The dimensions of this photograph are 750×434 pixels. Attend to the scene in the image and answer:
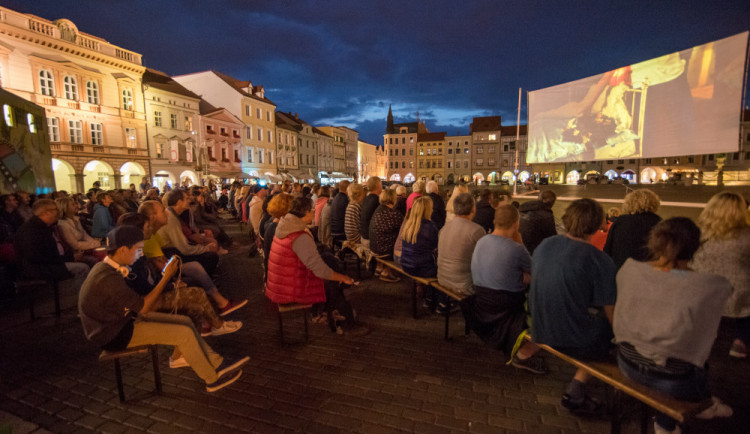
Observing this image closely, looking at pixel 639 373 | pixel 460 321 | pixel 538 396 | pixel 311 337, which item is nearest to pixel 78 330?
pixel 311 337

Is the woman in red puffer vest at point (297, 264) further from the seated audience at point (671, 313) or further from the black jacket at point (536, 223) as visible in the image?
the black jacket at point (536, 223)

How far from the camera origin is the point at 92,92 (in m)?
26.1

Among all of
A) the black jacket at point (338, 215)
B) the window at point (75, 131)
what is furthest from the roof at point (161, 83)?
the black jacket at point (338, 215)

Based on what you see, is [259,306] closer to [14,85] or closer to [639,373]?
[639,373]

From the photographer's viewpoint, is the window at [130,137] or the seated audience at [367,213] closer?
the seated audience at [367,213]

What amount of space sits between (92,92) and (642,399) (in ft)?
115

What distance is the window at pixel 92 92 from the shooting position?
2586cm

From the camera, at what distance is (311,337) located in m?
4.49

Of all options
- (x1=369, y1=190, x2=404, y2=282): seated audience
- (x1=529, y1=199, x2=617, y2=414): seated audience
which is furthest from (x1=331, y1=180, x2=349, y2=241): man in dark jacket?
(x1=529, y1=199, x2=617, y2=414): seated audience

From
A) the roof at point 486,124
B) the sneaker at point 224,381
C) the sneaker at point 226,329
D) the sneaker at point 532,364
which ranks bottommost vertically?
the sneaker at point 532,364

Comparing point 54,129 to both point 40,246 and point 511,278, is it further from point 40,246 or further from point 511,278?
point 511,278

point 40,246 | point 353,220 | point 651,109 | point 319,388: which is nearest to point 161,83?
point 40,246

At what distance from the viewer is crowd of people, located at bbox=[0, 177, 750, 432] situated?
218 cm

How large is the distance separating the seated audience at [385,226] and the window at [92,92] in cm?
3062
